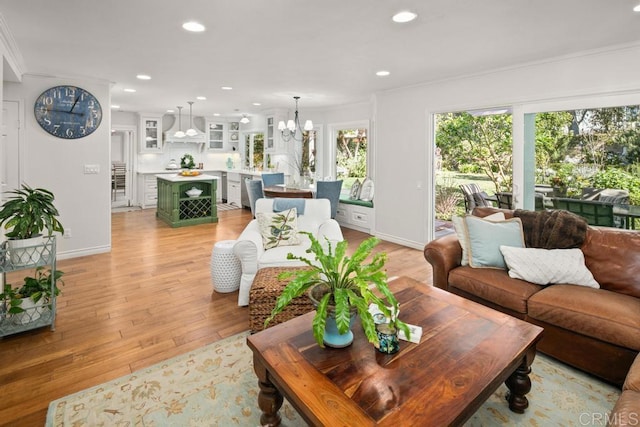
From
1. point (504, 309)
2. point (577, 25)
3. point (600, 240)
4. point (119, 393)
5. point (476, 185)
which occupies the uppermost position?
point (577, 25)

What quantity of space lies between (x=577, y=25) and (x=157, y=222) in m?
7.12

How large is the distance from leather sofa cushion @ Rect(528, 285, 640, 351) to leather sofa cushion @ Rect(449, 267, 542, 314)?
8 centimetres

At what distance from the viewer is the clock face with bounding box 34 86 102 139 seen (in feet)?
14.6

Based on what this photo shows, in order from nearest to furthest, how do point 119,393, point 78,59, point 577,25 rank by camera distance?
point 119,393, point 577,25, point 78,59

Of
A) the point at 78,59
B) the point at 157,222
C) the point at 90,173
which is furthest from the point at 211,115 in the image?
the point at 78,59

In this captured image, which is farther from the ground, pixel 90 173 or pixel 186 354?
pixel 90 173

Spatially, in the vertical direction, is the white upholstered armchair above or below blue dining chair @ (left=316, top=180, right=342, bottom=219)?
below

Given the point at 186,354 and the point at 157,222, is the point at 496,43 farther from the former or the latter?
the point at 157,222

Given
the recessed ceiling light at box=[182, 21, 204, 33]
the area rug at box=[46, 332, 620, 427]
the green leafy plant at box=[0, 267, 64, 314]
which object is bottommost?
the area rug at box=[46, 332, 620, 427]

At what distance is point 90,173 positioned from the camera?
4.83 metres

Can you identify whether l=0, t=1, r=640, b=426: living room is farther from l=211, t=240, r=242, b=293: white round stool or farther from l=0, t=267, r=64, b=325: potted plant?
l=0, t=267, r=64, b=325: potted plant

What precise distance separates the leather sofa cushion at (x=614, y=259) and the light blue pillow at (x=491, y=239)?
0.47 metres

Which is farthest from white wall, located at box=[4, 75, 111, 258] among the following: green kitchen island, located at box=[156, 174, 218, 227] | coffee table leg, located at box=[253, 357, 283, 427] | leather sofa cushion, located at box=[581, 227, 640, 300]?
leather sofa cushion, located at box=[581, 227, 640, 300]

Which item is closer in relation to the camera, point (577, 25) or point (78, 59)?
point (577, 25)
